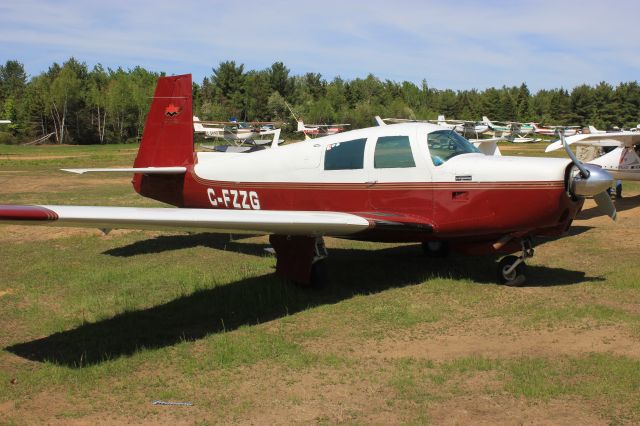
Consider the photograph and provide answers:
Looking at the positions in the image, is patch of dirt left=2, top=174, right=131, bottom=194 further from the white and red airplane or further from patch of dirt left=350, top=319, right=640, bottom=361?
patch of dirt left=350, top=319, right=640, bottom=361

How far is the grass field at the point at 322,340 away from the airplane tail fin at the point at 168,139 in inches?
52.5

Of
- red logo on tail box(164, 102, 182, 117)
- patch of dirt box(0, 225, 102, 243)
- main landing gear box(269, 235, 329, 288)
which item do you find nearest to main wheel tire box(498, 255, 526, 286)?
main landing gear box(269, 235, 329, 288)

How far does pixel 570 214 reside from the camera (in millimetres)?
7449

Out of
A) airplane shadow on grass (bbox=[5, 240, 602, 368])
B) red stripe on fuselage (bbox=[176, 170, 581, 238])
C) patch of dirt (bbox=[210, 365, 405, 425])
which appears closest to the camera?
patch of dirt (bbox=[210, 365, 405, 425])

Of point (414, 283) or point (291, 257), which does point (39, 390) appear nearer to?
point (291, 257)

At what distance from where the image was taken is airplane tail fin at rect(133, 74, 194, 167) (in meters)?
11.1

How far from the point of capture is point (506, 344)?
6043 millimetres

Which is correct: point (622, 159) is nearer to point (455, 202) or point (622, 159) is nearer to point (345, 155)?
point (455, 202)

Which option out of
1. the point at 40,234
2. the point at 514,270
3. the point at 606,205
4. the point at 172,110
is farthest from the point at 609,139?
the point at 40,234

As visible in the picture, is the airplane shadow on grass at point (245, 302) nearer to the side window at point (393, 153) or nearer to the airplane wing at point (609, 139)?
the side window at point (393, 153)

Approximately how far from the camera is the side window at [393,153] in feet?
27.0

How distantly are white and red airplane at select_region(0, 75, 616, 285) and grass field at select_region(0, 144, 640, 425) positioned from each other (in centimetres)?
71

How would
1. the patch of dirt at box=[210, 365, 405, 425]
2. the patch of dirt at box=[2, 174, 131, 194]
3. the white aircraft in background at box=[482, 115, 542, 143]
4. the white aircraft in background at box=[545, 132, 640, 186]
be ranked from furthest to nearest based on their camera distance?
the white aircraft in background at box=[482, 115, 542, 143], the patch of dirt at box=[2, 174, 131, 194], the white aircraft in background at box=[545, 132, 640, 186], the patch of dirt at box=[210, 365, 405, 425]

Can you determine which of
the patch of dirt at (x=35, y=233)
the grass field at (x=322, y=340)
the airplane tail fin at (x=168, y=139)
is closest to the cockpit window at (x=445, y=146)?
the grass field at (x=322, y=340)
